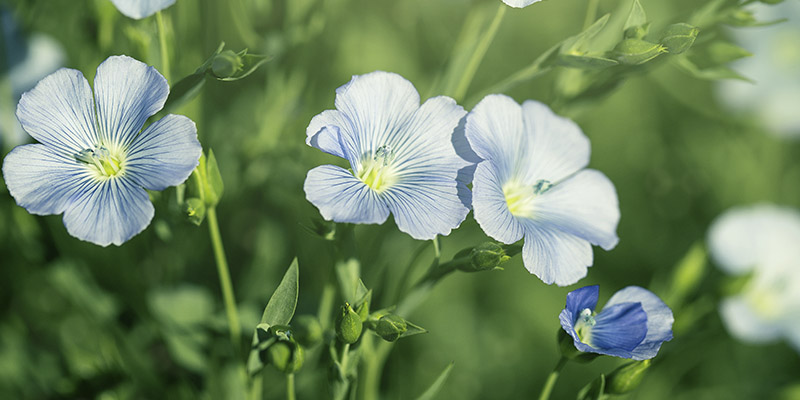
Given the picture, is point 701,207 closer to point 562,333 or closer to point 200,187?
point 562,333

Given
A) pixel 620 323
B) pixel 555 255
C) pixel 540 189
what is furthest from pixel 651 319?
pixel 540 189

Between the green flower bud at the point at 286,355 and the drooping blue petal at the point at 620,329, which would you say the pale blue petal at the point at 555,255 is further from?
the green flower bud at the point at 286,355

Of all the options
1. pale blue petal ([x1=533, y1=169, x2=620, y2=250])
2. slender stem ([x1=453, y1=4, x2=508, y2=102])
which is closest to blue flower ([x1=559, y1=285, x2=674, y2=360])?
pale blue petal ([x1=533, y1=169, x2=620, y2=250])

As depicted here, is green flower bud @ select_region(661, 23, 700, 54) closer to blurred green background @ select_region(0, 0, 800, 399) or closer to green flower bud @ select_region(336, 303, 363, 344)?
blurred green background @ select_region(0, 0, 800, 399)

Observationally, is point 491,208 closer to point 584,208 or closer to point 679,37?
point 584,208

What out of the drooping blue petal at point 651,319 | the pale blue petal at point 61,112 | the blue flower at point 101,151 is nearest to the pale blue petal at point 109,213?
the blue flower at point 101,151

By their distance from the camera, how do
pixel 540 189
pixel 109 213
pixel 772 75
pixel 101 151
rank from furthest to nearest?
pixel 772 75 → pixel 540 189 → pixel 101 151 → pixel 109 213
